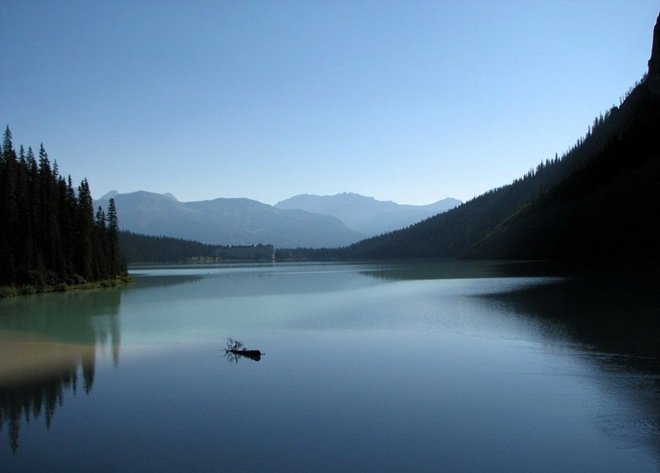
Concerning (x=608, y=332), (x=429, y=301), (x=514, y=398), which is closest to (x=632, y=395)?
(x=514, y=398)

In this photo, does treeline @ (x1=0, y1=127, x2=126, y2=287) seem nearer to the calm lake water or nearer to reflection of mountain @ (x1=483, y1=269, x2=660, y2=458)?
the calm lake water

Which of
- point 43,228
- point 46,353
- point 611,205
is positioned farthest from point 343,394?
point 611,205

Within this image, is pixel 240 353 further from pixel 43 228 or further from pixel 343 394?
pixel 43 228

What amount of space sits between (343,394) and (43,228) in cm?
7033

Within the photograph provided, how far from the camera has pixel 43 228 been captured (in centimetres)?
7912

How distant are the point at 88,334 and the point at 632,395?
1193 inches

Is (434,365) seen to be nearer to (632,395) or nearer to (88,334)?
(632,395)

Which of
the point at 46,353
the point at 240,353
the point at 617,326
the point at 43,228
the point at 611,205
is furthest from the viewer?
the point at 611,205

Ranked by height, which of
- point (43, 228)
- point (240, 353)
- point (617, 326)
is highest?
point (43, 228)

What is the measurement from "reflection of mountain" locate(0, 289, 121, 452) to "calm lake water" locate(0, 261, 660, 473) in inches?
4.5

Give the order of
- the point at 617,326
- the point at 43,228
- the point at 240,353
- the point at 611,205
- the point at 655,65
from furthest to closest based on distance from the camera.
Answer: the point at 655,65 → the point at 611,205 → the point at 43,228 → the point at 617,326 → the point at 240,353

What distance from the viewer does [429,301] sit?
54.4 metres

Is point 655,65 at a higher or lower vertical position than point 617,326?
higher

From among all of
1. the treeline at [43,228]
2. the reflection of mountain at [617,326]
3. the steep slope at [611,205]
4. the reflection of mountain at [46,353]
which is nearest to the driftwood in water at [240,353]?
the reflection of mountain at [46,353]
